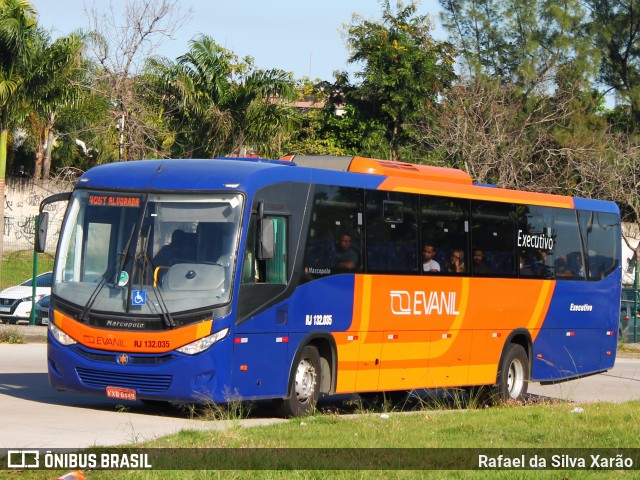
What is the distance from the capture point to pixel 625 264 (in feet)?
Result: 160

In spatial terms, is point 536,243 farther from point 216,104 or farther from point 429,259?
point 216,104

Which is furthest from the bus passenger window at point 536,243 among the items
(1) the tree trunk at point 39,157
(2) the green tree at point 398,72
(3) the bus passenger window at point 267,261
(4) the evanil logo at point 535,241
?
(1) the tree trunk at point 39,157

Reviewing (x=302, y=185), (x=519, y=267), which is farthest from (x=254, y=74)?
(x=302, y=185)

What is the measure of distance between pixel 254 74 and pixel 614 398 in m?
17.5

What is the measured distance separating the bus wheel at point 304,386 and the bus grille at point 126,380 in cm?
162

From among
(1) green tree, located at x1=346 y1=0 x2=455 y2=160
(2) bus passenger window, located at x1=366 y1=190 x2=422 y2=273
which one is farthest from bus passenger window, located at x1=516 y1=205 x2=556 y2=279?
(1) green tree, located at x1=346 y1=0 x2=455 y2=160

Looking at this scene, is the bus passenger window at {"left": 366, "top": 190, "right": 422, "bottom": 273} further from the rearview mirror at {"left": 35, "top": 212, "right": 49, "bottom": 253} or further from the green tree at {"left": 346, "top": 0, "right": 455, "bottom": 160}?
the green tree at {"left": 346, "top": 0, "right": 455, "bottom": 160}

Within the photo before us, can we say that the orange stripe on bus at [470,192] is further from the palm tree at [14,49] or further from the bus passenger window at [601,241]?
the palm tree at [14,49]

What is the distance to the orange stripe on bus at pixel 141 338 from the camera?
516 inches

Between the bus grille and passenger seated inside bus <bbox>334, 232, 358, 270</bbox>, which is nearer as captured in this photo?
the bus grille

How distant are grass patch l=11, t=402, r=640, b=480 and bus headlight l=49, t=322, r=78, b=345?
2.90m

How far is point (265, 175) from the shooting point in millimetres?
13922

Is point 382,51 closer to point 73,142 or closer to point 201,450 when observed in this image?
point 73,142

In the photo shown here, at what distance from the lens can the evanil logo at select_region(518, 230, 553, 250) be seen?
1830 centimetres
